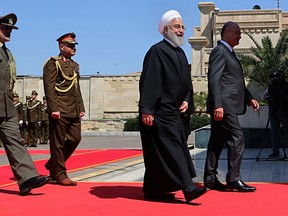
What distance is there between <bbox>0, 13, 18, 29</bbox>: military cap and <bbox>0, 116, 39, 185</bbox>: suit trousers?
1118mm

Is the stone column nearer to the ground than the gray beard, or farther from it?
farther from it

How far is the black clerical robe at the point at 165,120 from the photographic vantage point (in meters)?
5.16

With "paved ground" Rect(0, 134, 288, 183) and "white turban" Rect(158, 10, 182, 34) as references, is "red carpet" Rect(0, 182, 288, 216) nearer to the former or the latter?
"paved ground" Rect(0, 134, 288, 183)

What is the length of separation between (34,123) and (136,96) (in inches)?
874

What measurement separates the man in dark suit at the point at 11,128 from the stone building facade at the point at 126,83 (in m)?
32.0

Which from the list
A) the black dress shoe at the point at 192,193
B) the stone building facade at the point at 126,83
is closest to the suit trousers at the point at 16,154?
the black dress shoe at the point at 192,193

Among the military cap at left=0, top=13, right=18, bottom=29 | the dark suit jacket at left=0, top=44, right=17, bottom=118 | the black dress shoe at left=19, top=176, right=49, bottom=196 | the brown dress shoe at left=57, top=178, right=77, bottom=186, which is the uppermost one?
the military cap at left=0, top=13, right=18, bottom=29

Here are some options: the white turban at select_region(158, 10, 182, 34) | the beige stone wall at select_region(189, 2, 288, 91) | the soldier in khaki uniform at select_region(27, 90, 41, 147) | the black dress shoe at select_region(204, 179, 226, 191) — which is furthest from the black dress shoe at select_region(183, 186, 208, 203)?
the beige stone wall at select_region(189, 2, 288, 91)

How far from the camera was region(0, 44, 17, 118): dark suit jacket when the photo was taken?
19.1ft

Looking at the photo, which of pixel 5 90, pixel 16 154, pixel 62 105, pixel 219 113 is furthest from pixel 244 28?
pixel 16 154

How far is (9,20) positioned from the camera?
601cm

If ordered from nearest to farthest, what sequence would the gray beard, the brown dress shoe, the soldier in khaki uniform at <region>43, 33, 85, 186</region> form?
1. the gray beard
2. the brown dress shoe
3. the soldier in khaki uniform at <region>43, 33, 85, 186</region>

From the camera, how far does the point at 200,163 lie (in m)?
Answer: 9.60

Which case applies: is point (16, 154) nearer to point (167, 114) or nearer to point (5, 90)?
point (5, 90)
